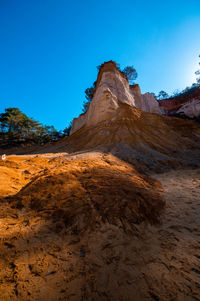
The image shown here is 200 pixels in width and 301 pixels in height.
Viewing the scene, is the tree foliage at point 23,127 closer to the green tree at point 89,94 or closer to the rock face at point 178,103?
the green tree at point 89,94

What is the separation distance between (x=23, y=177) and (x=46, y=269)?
2.51m

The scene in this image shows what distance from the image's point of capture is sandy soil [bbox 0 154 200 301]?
0.87 meters

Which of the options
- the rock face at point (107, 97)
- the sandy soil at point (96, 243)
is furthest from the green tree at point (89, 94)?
the sandy soil at point (96, 243)

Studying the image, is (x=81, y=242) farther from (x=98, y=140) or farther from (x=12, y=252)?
(x=98, y=140)

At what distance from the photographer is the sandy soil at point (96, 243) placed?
87cm

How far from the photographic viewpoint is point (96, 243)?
4.20 ft

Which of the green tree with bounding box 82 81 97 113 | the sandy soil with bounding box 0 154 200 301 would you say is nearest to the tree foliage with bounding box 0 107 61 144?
the green tree with bounding box 82 81 97 113

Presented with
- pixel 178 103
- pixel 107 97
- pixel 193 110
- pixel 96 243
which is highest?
pixel 178 103

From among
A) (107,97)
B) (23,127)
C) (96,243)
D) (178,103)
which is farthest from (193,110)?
(23,127)

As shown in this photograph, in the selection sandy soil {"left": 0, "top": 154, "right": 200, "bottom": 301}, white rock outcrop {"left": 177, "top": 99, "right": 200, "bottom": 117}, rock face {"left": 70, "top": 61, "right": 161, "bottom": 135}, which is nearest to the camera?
sandy soil {"left": 0, "top": 154, "right": 200, "bottom": 301}

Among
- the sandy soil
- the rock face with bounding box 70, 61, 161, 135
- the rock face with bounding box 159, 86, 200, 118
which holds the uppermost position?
the rock face with bounding box 159, 86, 200, 118

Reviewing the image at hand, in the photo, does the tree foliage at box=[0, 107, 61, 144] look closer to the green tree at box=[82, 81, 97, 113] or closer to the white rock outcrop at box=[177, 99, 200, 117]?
the green tree at box=[82, 81, 97, 113]

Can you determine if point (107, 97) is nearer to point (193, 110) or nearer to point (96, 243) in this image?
point (96, 243)

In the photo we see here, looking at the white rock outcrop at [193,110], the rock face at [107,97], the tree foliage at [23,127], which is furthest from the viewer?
the tree foliage at [23,127]
